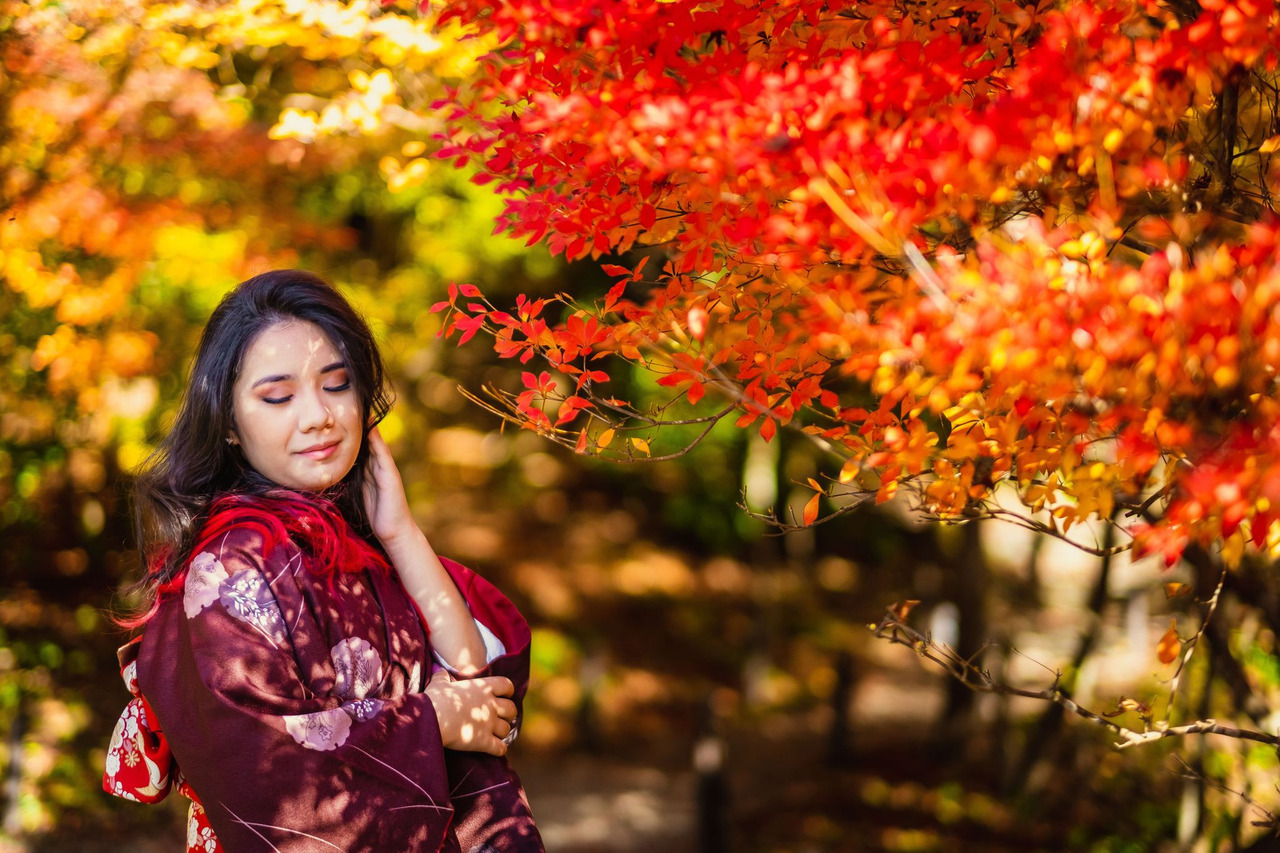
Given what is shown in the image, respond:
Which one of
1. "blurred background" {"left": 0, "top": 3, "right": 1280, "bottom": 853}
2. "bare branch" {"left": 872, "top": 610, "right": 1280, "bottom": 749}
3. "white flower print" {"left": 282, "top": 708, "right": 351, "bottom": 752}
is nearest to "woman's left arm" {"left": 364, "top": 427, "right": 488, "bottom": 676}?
"white flower print" {"left": 282, "top": 708, "right": 351, "bottom": 752}

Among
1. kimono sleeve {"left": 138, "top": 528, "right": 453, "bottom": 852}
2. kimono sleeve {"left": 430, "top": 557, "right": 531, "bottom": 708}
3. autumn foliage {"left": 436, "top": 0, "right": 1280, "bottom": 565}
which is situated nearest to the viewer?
autumn foliage {"left": 436, "top": 0, "right": 1280, "bottom": 565}

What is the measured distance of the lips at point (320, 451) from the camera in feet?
6.58

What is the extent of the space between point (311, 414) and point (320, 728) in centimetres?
62

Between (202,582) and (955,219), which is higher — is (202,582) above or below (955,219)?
below

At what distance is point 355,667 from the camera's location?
1947mm

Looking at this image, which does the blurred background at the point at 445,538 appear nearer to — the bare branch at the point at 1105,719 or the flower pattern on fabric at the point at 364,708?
the bare branch at the point at 1105,719

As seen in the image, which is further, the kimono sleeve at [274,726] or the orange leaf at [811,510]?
the orange leaf at [811,510]

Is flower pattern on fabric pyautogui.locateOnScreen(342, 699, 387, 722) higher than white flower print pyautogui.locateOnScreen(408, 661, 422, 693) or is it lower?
lower

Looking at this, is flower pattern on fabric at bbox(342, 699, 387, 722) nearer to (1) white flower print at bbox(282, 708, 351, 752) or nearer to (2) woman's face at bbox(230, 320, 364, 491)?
(1) white flower print at bbox(282, 708, 351, 752)

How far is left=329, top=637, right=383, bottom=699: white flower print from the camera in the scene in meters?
1.93

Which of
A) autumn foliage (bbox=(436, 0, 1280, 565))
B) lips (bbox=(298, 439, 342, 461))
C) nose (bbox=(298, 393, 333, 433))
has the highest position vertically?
autumn foliage (bbox=(436, 0, 1280, 565))

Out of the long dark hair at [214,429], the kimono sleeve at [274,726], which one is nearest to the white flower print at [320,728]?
the kimono sleeve at [274,726]

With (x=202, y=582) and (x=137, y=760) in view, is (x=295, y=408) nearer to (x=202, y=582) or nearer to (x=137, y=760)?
(x=202, y=582)

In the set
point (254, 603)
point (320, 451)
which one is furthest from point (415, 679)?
point (320, 451)
